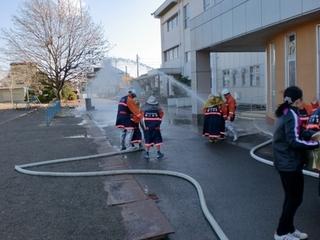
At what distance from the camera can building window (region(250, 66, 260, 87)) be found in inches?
875

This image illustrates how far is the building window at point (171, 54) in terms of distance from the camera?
112 feet

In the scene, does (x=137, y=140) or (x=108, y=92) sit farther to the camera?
(x=108, y=92)

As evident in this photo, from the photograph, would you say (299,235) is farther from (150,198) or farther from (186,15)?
(186,15)

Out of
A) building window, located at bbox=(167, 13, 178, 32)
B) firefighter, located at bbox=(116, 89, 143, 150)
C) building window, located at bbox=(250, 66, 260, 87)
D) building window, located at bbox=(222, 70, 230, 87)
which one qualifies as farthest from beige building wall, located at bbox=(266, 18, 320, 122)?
building window, located at bbox=(167, 13, 178, 32)

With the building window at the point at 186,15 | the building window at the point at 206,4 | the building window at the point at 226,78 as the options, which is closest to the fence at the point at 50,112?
the building window at the point at 206,4

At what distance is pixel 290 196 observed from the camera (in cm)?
345

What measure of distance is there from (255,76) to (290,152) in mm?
20231

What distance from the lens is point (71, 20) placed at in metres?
28.5

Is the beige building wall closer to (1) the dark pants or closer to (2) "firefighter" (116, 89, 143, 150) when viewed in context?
(2) "firefighter" (116, 89, 143, 150)

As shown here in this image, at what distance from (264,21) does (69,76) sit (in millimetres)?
23109

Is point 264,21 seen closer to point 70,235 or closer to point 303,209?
point 303,209

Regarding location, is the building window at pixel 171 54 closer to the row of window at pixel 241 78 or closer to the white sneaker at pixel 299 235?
the row of window at pixel 241 78

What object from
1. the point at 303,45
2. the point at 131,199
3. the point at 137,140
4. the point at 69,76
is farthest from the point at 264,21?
the point at 69,76

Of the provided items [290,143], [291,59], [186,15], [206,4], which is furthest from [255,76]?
[290,143]
